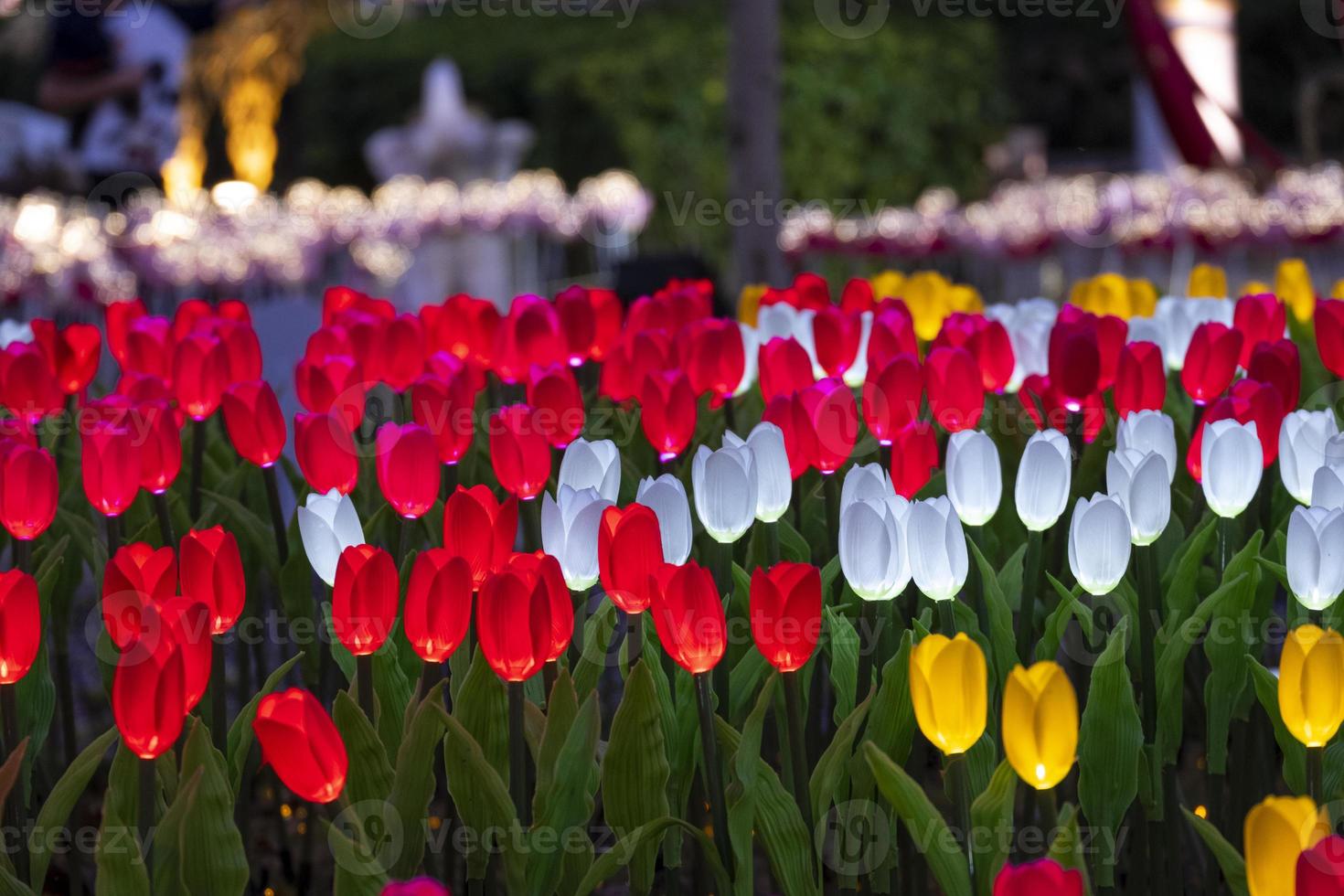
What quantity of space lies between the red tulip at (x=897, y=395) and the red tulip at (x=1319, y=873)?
0.99 m

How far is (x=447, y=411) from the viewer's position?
6.78 feet

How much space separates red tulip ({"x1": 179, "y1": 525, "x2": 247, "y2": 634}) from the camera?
1532mm

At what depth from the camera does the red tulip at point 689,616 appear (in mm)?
1369

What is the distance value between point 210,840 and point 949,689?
0.61m

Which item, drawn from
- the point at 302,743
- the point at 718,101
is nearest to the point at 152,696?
the point at 302,743

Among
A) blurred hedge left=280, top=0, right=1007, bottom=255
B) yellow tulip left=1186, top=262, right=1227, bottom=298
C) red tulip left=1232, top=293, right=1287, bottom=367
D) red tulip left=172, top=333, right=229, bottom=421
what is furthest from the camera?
blurred hedge left=280, top=0, right=1007, bottom=255

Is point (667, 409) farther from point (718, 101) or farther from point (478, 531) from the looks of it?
point (718, 101)

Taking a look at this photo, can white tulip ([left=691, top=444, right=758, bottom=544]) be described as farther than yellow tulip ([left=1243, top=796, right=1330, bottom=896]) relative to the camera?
Yes

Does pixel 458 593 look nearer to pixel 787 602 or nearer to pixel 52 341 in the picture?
pixel 787 602

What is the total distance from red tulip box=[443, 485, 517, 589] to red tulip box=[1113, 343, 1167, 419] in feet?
2.87

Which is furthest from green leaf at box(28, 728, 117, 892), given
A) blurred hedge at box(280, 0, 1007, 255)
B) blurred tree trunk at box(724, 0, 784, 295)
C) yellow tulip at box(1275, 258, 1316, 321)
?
blurred hedge at box(280, 0, 1007, 255)

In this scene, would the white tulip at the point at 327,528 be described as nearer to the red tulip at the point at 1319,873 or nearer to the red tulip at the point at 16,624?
A: the red tulip at the point at 16,624

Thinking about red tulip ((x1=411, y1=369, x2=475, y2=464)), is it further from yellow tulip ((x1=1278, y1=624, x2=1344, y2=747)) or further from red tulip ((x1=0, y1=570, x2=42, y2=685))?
yellow tulip ((x1=1278, y1=624, x2=1344, y2=747))

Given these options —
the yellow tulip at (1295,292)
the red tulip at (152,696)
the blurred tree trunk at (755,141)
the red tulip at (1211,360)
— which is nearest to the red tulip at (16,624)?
the red tulip at (152,696)
